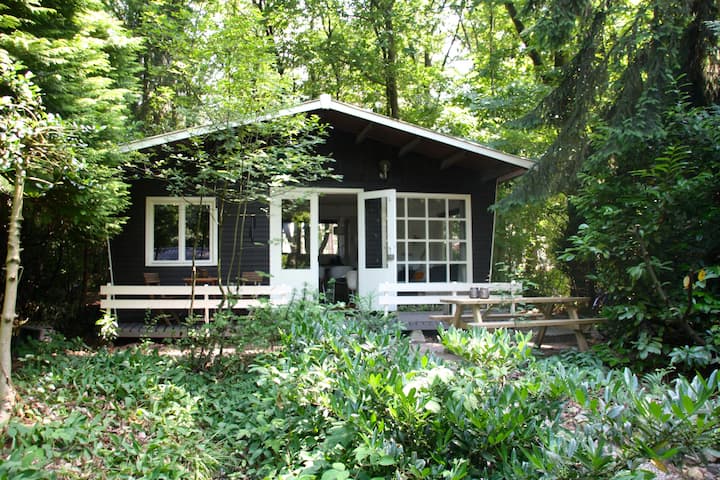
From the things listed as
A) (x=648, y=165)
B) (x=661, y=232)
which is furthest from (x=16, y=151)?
(x=648, y=165)

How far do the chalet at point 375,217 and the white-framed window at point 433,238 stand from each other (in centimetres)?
2

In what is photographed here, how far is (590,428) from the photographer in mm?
1771

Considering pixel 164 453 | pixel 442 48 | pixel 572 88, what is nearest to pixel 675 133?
pixel 572 88

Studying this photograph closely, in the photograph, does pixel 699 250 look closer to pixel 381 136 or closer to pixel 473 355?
pixel 473 355

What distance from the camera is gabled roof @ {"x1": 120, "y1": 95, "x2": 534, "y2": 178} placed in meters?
6.82

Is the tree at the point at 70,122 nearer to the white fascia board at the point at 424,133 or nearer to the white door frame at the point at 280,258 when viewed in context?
the white door frame at the point at 280,258

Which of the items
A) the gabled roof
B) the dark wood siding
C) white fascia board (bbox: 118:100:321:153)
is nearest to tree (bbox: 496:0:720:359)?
the gabled roof

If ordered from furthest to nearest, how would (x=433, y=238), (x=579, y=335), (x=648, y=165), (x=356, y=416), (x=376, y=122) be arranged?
(x=433, y=238)
(x=376, y=122)
(x=579, y=335)
(x=648, y=165)
(x=356, y=416)

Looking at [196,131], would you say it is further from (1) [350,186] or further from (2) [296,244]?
(1) [350,186]

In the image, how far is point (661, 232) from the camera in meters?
4.44

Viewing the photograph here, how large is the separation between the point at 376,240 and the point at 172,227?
320 cm

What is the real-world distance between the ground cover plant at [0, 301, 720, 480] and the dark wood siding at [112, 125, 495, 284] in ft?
10.2

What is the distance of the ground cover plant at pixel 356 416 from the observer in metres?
1.72

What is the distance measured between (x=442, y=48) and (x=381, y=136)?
1046 cm
